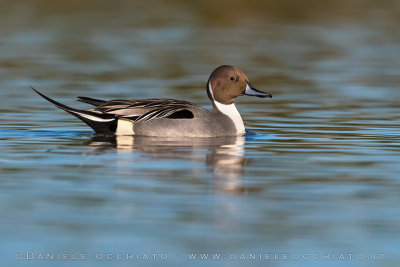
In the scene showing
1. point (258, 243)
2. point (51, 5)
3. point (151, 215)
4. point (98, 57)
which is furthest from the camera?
point (51, 5)

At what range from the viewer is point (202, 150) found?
1034 cm

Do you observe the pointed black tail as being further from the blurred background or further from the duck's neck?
the duck's neck

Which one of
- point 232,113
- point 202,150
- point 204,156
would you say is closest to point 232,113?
point 232,113

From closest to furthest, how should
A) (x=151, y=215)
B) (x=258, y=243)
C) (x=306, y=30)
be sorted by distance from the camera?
(x=258, y=243) → (x=151, y=215) → (x=306, y=30)

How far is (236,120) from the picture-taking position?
11.7 meters

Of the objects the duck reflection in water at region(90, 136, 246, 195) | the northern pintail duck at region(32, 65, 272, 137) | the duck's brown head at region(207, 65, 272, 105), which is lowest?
the duck reflection in water at region(90, 136, 246, 195)

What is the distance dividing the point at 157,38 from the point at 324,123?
11.4 m

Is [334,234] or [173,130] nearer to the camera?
[334,234]

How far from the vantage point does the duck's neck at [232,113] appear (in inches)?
460

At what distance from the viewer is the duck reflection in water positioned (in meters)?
8.59

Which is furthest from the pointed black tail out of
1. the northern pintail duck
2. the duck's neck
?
the duck's neck

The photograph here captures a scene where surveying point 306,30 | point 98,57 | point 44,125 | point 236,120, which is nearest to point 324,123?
point 236,120

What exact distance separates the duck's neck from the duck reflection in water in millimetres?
198

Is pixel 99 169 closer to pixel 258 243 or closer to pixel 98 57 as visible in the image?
pixel 258 243
